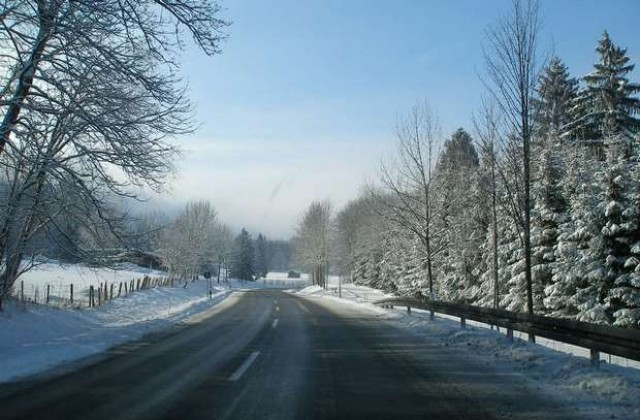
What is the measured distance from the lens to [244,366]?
1034 centimetres

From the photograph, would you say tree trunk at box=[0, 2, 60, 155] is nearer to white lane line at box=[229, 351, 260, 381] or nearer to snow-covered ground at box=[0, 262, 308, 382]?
snow-covered ground at box=[0, 262, 308, 382]

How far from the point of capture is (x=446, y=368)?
10250 millimetres

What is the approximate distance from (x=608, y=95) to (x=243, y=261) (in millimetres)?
98155

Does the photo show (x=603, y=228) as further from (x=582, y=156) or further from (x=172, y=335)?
(x=172, y=335)

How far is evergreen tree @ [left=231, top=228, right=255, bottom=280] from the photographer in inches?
4818

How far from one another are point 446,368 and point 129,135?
26.1ft

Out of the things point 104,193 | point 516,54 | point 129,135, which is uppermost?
point 516,54

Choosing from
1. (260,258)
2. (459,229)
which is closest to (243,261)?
(260,258)

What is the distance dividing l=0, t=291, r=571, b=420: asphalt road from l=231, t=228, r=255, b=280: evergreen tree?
109593 millimetres

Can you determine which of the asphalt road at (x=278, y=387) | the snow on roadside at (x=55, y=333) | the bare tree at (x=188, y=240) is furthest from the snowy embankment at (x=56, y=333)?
the bare tree at (x=188, y=240)

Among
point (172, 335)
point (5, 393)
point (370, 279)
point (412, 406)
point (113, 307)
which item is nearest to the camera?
point (412, 406)

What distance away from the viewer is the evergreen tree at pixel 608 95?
3309cm

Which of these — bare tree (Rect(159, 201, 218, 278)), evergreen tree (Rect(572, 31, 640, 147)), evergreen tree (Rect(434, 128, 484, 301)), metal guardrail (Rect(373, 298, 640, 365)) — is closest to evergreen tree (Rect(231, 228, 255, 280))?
bare tree (Rect(159, 201, 218, 278))

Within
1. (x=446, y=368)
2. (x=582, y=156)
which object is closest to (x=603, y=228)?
(x=582, y=156)
